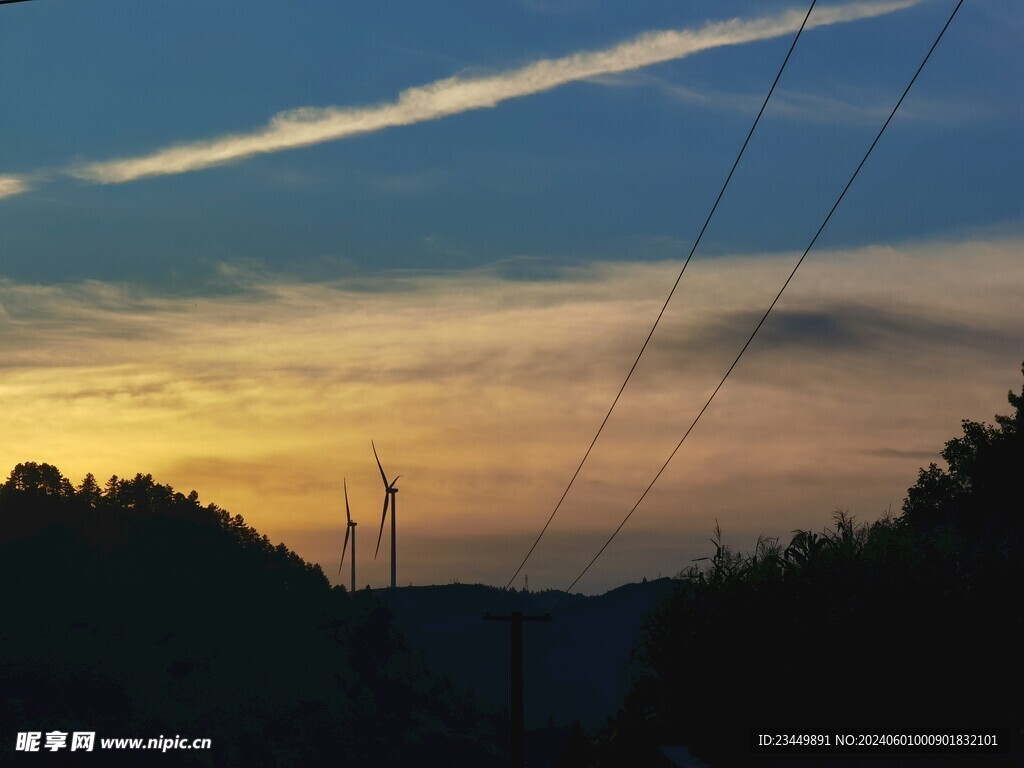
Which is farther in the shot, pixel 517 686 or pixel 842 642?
pixel 517 686

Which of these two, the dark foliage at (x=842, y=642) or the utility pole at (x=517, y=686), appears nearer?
the dark foliage at (x=842, y=642)

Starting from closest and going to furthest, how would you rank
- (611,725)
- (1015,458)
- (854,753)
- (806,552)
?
(854,753)
(806,552)
(611,725)
(1015,458)

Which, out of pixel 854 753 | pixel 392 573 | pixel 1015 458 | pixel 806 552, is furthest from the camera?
pixel 392 573

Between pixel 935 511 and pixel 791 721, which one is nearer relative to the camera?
pixel 791 721

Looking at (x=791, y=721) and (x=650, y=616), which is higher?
(x=650, y=616)

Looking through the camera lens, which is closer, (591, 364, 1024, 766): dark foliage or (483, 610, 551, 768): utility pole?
(591, 364, 1024, 766): dark foliage

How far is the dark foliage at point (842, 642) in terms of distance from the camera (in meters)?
28.8

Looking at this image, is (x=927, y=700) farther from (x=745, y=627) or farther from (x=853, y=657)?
(x=745, y=627)

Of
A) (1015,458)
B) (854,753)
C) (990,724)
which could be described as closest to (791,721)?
(854,753)

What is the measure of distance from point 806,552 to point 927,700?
14.5ft

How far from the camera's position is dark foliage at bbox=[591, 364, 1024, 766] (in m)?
28.8

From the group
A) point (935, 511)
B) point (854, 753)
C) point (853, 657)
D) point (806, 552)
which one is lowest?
point (854, 753)

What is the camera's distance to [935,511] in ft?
266

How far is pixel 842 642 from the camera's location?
95.6 feet
